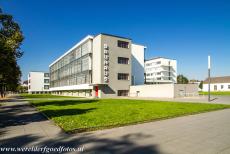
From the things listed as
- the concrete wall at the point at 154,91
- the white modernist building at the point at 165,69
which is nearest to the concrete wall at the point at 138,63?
the concrete wall at the point at 154,91

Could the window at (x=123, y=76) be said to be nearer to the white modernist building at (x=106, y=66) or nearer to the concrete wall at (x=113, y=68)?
the white modernist building at (x=106, y=66)

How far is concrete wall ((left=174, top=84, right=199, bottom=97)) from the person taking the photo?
143 ft

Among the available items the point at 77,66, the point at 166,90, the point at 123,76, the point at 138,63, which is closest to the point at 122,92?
the point at 123,76

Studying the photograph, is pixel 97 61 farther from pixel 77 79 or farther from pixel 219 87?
pixel 219 87

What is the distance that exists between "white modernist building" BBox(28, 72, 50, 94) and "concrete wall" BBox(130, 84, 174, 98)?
347ft

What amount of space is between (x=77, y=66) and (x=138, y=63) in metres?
20.5

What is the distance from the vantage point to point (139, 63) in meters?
65.4

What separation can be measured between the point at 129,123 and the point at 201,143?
179 inches

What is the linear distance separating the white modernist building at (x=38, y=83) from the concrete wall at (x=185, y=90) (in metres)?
117

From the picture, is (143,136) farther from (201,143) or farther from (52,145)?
(52,145)

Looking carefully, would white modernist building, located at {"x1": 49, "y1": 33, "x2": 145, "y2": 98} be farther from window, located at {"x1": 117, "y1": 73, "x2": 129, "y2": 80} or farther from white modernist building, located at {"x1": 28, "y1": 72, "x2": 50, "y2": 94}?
white modernist building, located at {"x1": 28, "y1": 72, "x2": 50, "y2": 94}

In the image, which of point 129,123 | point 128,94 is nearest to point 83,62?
point 128,94

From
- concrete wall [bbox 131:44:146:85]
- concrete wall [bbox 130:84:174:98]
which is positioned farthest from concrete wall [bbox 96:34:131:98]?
concrete wall [bbox 131:44:146:85]

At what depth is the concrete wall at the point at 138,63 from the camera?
63.2 meters
